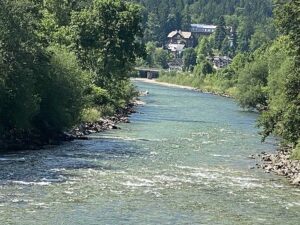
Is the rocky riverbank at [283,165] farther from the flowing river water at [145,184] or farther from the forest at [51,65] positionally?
the forest at [51,65]

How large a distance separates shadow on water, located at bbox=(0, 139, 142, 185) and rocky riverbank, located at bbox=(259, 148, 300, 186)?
11349mm

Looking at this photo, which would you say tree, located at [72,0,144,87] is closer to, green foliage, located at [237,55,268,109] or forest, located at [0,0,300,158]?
forest, located at [0,0,300,158]

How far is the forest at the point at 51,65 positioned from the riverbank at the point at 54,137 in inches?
8.8

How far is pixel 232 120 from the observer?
93.9 metres

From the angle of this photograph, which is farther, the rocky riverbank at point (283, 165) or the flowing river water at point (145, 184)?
the rocky riverbank at point (283, 165)

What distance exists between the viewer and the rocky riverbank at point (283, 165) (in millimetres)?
47741

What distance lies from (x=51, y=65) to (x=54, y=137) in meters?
7.24

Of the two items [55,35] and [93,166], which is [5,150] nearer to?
[93,166]

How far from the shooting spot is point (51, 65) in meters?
63.7

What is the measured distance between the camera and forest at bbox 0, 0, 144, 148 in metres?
55.1

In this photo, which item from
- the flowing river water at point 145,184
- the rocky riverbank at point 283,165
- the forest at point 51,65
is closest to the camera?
the flowing river water at point 145,184

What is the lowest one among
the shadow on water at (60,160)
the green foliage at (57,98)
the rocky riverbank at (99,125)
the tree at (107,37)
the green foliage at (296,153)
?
the rocky riverbank at (99,125)

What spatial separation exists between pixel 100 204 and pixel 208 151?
81.6 feet

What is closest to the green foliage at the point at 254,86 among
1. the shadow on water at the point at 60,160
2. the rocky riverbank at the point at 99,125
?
the rocky riverbank at the point at 99,125
